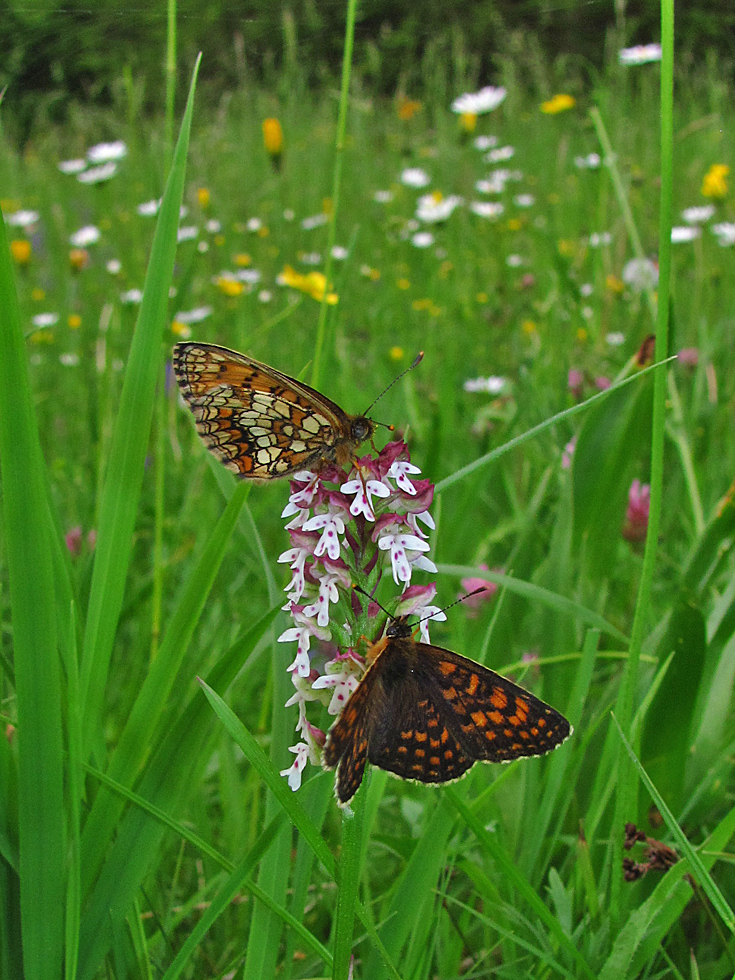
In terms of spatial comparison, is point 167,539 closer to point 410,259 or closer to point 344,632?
point 344,632

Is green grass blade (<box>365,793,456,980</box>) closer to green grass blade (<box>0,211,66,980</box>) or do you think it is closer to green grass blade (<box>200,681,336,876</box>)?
green grass blade (<box>200,681,336,876</box>)

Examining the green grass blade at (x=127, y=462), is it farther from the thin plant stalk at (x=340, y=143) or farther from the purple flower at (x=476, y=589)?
the purple flower at (x=476, y=589)

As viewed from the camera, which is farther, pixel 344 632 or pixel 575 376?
pixel 575 376

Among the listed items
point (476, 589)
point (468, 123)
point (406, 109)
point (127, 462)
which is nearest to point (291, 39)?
point (476, 589)

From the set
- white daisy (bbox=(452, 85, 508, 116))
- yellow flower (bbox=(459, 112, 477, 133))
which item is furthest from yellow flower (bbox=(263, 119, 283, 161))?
white daisy (bbox=(452, 85, 508, 116))

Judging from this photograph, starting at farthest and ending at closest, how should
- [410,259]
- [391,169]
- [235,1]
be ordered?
[391,169] < [410,259] < [235,1]

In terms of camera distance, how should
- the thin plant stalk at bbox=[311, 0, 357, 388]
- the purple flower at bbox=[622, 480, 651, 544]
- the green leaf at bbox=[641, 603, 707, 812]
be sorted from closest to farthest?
the thin plant stalk at bbox=[311, 0, 357, 388] < the green leaf at bbox=[641, 603, 707, 812] < the purple flower at bbox=[622, 480, 651, 544]

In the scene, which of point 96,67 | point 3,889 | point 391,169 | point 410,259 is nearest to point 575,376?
point 3,889
